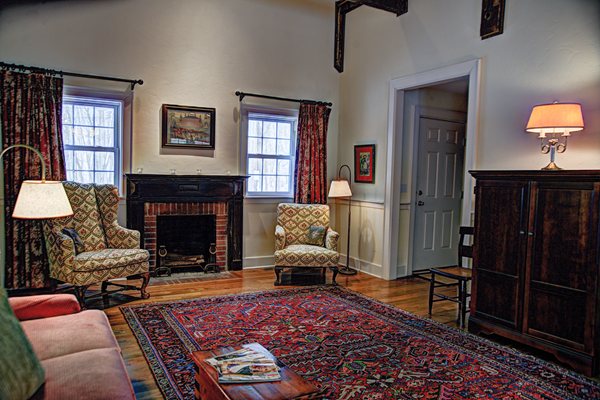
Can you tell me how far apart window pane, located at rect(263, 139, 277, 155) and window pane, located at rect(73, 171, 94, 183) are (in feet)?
7.32

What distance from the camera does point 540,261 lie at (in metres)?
3.22

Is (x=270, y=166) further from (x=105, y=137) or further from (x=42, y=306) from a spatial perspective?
(x=42, y=306)

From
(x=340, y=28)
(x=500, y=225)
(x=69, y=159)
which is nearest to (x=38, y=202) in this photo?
(x=69, y=159)

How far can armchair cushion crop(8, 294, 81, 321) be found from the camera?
2389 millimetres

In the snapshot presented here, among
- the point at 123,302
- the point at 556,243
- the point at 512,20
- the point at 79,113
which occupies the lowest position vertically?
the point at 123,302

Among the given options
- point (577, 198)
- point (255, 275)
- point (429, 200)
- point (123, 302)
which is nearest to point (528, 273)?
point (577, 198)

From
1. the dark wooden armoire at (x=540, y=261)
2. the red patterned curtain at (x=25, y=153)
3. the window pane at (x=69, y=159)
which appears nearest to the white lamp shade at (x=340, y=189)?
the dark wooden armoire at (x=540, y=261)

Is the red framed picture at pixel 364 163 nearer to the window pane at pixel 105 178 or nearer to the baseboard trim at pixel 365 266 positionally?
the baseboard trim at pixel 365 266

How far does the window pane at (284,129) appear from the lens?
6154mm

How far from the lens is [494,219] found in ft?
11.6

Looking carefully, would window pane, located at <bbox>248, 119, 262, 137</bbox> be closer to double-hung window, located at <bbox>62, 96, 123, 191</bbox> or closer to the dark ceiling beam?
the dark ceiling beam

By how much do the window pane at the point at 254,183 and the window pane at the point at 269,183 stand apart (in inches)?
3.7

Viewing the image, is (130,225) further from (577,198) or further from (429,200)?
(577,198)

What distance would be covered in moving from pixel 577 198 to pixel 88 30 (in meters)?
5.05
